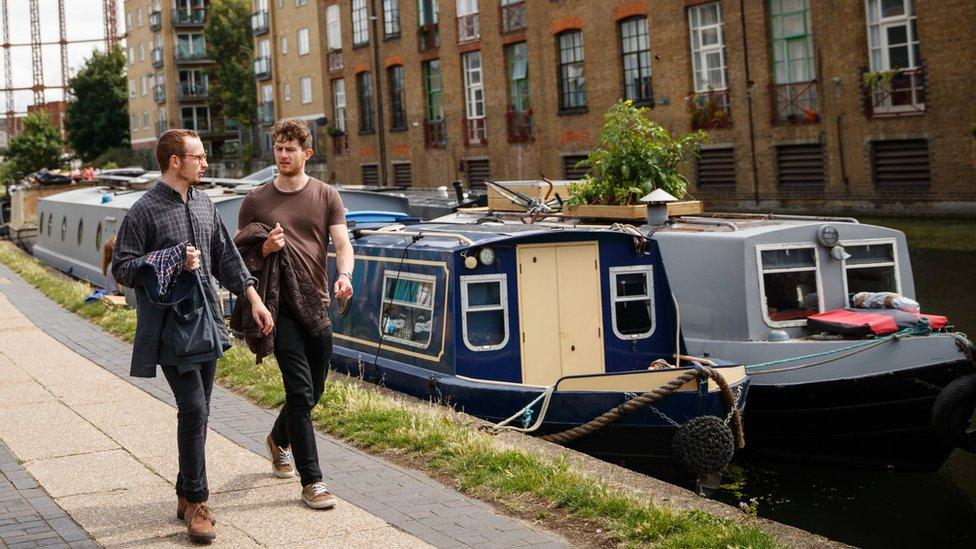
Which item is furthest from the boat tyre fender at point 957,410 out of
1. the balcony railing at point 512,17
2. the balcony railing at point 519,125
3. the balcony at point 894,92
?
the balcony railing at point 512,17

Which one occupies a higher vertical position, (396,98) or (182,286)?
(396,98)

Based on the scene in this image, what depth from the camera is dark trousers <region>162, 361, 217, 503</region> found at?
577 centimetres

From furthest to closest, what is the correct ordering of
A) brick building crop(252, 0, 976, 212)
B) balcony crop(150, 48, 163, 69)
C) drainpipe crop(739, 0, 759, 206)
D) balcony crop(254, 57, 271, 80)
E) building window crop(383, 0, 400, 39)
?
balcony crop(150, 48, 163, 69), balcony crop(254, 57, 271, 80), building window crop(383, 0, 400, 39), drainpipe crop(739, 0, 759, 206), brick building crop(252, 0, 976, 212)

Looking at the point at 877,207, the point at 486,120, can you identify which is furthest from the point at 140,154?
the point at 877,207

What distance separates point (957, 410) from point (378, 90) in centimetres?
3440

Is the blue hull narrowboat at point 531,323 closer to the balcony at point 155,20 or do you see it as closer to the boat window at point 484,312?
the boat window at point 484,312

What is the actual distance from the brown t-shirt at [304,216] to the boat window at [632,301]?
15.2ft

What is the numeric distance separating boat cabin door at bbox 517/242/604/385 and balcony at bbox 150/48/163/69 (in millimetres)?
67998

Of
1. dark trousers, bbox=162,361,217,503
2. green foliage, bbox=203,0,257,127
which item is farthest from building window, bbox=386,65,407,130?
dark trousers, bbox=162,361,217,503

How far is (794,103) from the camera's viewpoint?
26641mm

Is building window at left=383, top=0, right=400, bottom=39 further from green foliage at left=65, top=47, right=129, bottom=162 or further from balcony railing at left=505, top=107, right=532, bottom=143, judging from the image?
green foliage at left=65, top=47, right=129, bottom=162

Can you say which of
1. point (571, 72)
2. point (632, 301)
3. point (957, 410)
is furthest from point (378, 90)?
point (957, 410)

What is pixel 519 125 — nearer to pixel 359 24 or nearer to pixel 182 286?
pixel 359 24

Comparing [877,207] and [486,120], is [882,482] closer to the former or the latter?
[877,207]
